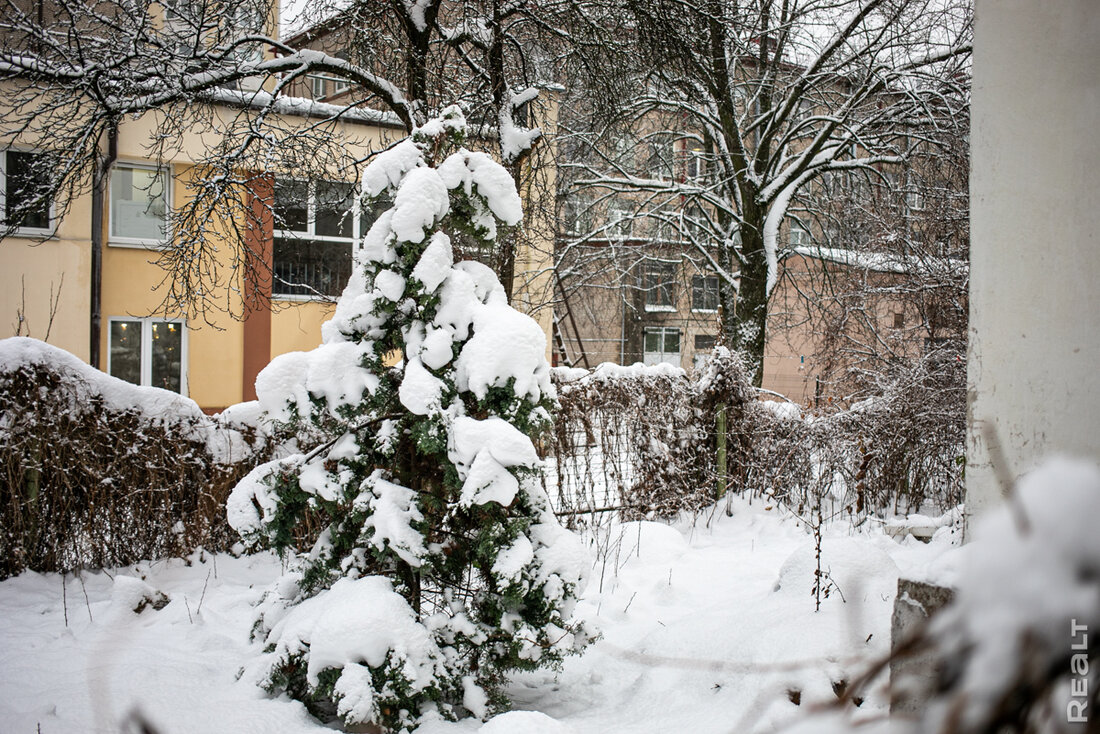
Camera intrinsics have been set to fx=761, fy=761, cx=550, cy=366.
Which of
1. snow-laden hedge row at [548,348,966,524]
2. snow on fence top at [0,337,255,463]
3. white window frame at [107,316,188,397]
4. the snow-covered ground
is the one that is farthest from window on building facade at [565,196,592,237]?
the snow-covered ground

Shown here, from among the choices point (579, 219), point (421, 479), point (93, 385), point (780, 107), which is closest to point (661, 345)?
point (579, 219)

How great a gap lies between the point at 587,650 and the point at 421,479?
4.82ft

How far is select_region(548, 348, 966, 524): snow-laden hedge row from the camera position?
7.10 metres

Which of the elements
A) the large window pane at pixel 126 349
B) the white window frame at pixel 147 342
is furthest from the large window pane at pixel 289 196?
the large window pane at pixel 126 349

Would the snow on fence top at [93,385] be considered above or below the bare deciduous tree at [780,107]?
below

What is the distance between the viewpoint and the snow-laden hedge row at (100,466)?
5.08m

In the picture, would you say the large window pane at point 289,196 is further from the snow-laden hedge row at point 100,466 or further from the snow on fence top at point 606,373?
the snow on fence top at point 606,373

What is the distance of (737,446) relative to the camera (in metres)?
8.11

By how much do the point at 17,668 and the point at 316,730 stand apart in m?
1.61

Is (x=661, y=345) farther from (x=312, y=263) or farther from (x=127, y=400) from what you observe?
(x=127, y=400)

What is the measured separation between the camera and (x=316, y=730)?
3035 mm

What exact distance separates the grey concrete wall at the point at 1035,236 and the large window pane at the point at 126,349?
13.8 m

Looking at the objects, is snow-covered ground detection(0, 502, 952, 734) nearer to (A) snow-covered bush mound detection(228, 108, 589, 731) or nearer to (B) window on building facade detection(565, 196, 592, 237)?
(A) snow-covered bush mound detection(228, 108, 589, 731)

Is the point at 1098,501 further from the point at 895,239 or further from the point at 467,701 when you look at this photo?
the point at 895,239
